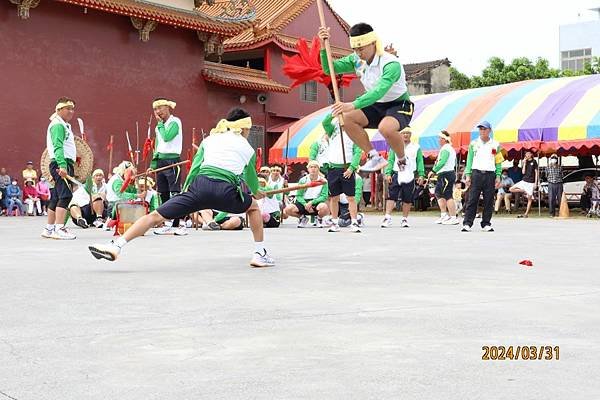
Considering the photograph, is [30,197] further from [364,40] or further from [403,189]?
[364,40]

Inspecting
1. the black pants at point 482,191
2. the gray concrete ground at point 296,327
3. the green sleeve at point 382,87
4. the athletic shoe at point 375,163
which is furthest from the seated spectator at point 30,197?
the green sleeve at point 382,87

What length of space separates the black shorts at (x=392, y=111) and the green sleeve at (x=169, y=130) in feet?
14.3

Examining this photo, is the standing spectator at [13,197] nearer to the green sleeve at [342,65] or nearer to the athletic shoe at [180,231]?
the athletic shoe at [180,231]

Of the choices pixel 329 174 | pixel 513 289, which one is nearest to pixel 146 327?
pixel 513 289

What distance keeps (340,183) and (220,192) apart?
6539 millimetres

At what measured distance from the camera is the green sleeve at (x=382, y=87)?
8828 mm

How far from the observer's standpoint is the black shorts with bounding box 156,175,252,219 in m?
7.51

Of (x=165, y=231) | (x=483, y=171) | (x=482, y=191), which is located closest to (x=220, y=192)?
(x=165, y=231)

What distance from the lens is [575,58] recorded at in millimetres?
69625

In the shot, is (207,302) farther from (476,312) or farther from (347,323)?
(476,312)

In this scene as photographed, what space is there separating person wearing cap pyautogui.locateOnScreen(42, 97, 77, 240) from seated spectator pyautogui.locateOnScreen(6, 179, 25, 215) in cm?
1299

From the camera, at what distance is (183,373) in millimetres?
3596

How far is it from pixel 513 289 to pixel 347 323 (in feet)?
6.17

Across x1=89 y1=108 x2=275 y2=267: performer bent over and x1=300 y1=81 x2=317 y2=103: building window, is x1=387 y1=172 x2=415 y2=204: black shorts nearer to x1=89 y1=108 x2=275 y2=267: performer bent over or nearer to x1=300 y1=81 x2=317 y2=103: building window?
x1=89 y1=108 x2=275 y2=267: performer bent over
